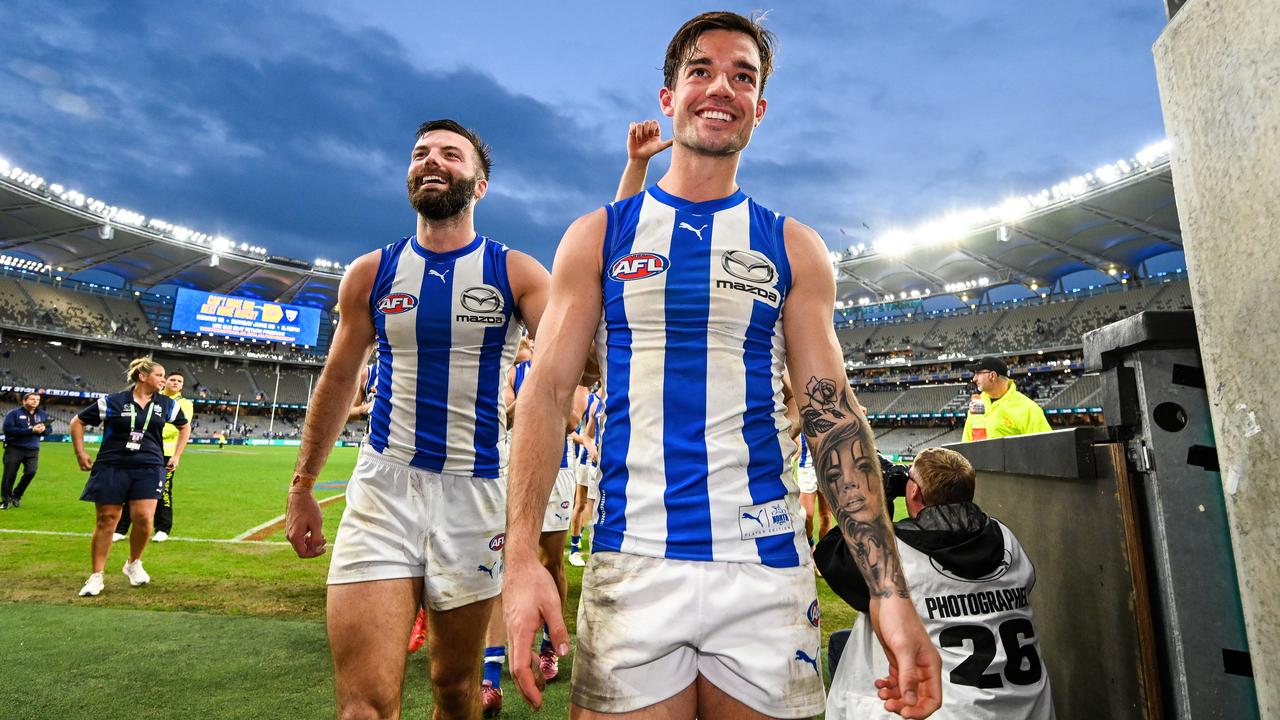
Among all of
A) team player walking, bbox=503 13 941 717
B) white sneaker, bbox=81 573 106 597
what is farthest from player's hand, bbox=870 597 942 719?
white sneaker, bbox=81 573 106 597

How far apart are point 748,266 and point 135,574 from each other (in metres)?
7.34

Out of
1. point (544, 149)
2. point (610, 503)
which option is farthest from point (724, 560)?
point (544, 149)

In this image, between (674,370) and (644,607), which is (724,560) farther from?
(674,370)

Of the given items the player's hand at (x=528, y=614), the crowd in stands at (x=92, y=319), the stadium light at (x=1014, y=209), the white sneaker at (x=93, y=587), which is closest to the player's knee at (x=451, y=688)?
the player's hand at (x=528, y=614)

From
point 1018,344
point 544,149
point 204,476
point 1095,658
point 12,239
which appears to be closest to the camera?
point 1095,658

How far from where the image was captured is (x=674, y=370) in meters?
1.76

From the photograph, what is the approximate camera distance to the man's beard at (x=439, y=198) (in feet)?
9.89

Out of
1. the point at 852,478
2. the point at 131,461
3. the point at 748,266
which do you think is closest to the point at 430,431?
the point at 748,266

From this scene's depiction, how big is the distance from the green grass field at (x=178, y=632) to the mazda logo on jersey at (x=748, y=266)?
2.99 meters

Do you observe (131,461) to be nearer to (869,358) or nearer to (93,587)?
(93,587)

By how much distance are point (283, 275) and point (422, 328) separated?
6037 cm

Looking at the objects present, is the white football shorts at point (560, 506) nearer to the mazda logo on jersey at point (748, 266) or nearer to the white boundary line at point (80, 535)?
the mazda logo on jersey at point (748, 266)

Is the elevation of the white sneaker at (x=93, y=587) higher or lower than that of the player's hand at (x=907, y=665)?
lower

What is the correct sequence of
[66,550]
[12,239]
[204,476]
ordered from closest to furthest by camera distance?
[66,550]
[204,476]
[12,239]
